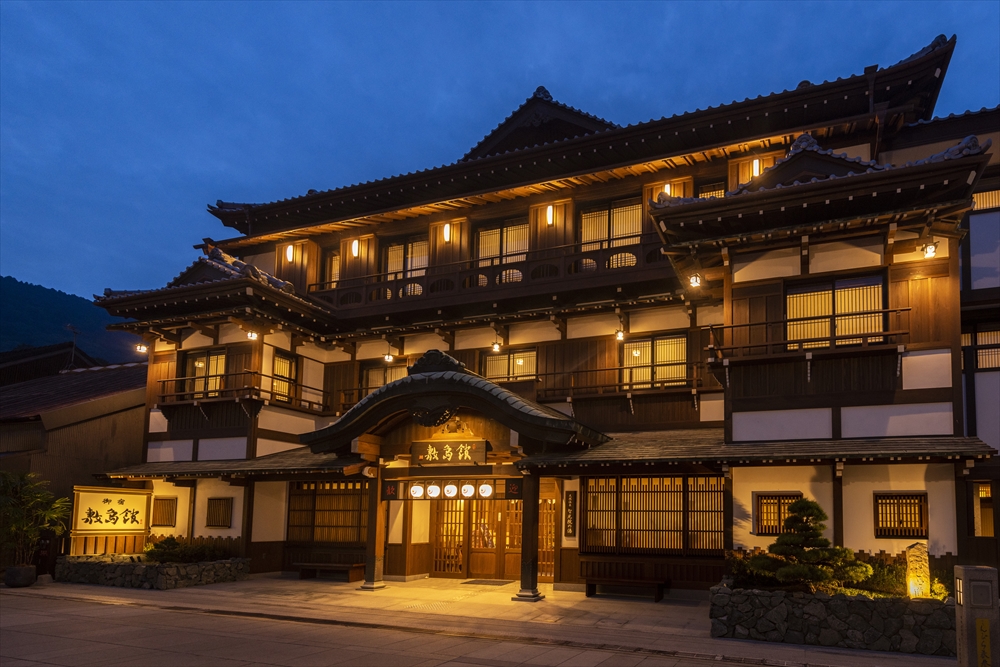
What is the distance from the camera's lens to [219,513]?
24562 millimetres

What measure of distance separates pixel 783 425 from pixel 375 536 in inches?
422

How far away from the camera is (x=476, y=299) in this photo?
76.1 feet

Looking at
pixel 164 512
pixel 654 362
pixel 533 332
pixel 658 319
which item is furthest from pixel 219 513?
pixel 658 319

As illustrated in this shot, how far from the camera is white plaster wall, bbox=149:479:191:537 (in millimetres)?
25312

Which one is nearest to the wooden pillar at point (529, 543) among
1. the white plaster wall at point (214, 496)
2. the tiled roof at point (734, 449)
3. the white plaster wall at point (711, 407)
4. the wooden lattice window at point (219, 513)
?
the tiled roof at point (734, 449)

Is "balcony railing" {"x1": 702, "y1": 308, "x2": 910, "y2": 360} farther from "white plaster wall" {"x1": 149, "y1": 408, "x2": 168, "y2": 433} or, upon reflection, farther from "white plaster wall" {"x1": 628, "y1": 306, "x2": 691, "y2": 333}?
"white plaster wall" {"x1": 149, "y1": 408, "x2": 168, "y2": 433}

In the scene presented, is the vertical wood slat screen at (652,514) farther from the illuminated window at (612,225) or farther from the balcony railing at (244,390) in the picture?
the balcony railing at (244,390)

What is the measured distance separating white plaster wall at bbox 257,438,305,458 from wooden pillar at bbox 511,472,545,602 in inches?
352

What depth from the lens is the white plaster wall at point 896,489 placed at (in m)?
15.2

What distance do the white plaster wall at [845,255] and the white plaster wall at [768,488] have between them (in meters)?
4.26

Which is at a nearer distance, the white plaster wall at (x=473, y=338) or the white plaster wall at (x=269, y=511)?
the white plaster wall at (x=473, y=338)

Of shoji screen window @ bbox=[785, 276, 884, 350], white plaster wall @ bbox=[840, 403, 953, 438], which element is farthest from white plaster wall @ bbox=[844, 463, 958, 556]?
shoji screen window @ bbox=[785, 276, 884, 350]

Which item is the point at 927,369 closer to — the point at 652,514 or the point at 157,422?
the point at 652,514

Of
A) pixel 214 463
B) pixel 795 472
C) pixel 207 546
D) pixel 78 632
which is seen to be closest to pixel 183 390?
pixel 214 463
